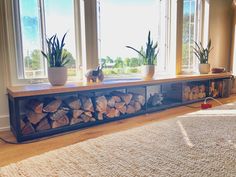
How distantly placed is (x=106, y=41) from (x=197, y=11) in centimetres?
209

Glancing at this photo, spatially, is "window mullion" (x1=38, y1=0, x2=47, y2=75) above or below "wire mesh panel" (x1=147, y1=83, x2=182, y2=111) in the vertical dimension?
above

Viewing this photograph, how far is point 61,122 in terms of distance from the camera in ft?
7.14

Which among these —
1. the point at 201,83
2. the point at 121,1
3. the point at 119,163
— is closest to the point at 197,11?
the point at 201,83

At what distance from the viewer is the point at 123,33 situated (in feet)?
Answer: 10.4

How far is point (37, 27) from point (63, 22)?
327 mm

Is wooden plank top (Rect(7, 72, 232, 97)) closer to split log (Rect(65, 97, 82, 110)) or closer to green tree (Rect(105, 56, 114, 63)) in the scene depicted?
split log (Rect(65, 97, 82, 110))

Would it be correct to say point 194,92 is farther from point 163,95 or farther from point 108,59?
point 108,59

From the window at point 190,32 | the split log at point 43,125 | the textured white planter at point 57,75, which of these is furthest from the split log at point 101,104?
the window at point 190,32

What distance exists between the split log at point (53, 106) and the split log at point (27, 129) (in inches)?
7.6

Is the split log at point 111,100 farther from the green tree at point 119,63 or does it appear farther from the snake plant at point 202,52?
the snake plant at point 202,52

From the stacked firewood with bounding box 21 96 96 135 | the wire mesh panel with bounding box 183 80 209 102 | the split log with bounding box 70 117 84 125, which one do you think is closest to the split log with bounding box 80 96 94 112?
the stacked firewood with bounding box 21 96 96 135

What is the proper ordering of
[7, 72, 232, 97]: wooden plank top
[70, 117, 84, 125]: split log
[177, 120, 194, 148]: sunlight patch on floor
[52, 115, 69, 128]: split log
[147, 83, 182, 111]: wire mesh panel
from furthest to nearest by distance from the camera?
[147, 83, 182, 111]: wire mesh panel < [70, 117, 84, 125]: split log < [52, 115, 69, 128]: split log < [7, 72, 232, 97]: wooden plank top < [177, 120, 194, 148]: sunlight patch on floor

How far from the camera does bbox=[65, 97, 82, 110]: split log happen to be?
7.41ft

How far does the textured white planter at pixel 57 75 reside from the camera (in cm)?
219
